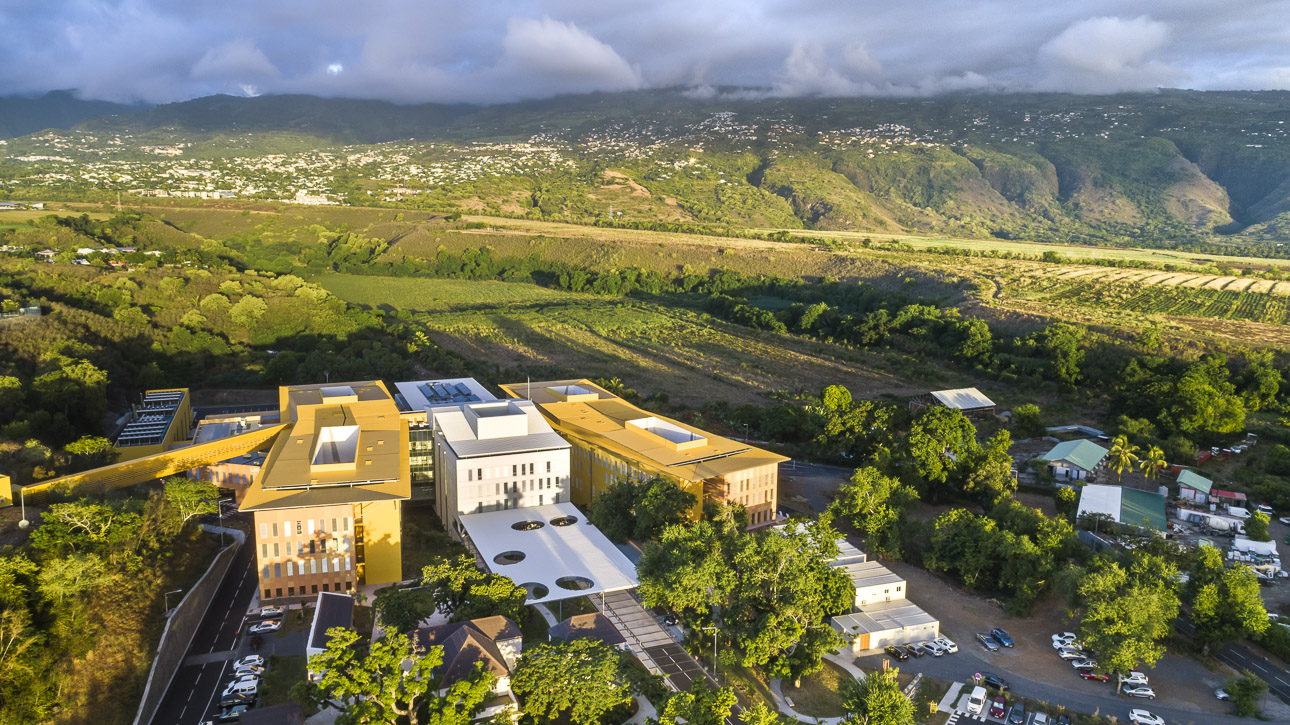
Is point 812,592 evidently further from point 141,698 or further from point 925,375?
point 925,375

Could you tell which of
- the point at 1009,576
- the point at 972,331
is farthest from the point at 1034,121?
the point at 1009,576

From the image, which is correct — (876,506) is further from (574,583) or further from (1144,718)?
(574,583)

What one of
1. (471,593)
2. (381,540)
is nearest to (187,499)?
(381,540)

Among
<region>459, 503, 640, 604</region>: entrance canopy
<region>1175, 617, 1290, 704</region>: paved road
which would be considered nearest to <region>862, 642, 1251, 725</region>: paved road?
<region>1175, 617, 1290, 704</region>: paved road

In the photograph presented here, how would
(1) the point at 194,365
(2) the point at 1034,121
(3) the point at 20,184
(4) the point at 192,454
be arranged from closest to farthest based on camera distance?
1. (4) the point at 192,454
2. (1) the point at 194,365
3. (3) the point at 20,184
4. (2) the point at 1034,121

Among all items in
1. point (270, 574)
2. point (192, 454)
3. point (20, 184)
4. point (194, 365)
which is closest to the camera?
point (270, 574)

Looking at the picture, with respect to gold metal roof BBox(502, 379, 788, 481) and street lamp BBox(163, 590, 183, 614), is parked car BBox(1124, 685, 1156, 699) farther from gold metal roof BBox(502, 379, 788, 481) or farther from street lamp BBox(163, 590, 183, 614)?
street lamp BBox(163, 590, 183, 614)

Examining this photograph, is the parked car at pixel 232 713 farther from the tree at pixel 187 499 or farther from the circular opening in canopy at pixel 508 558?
the tree at pixel 187 499
